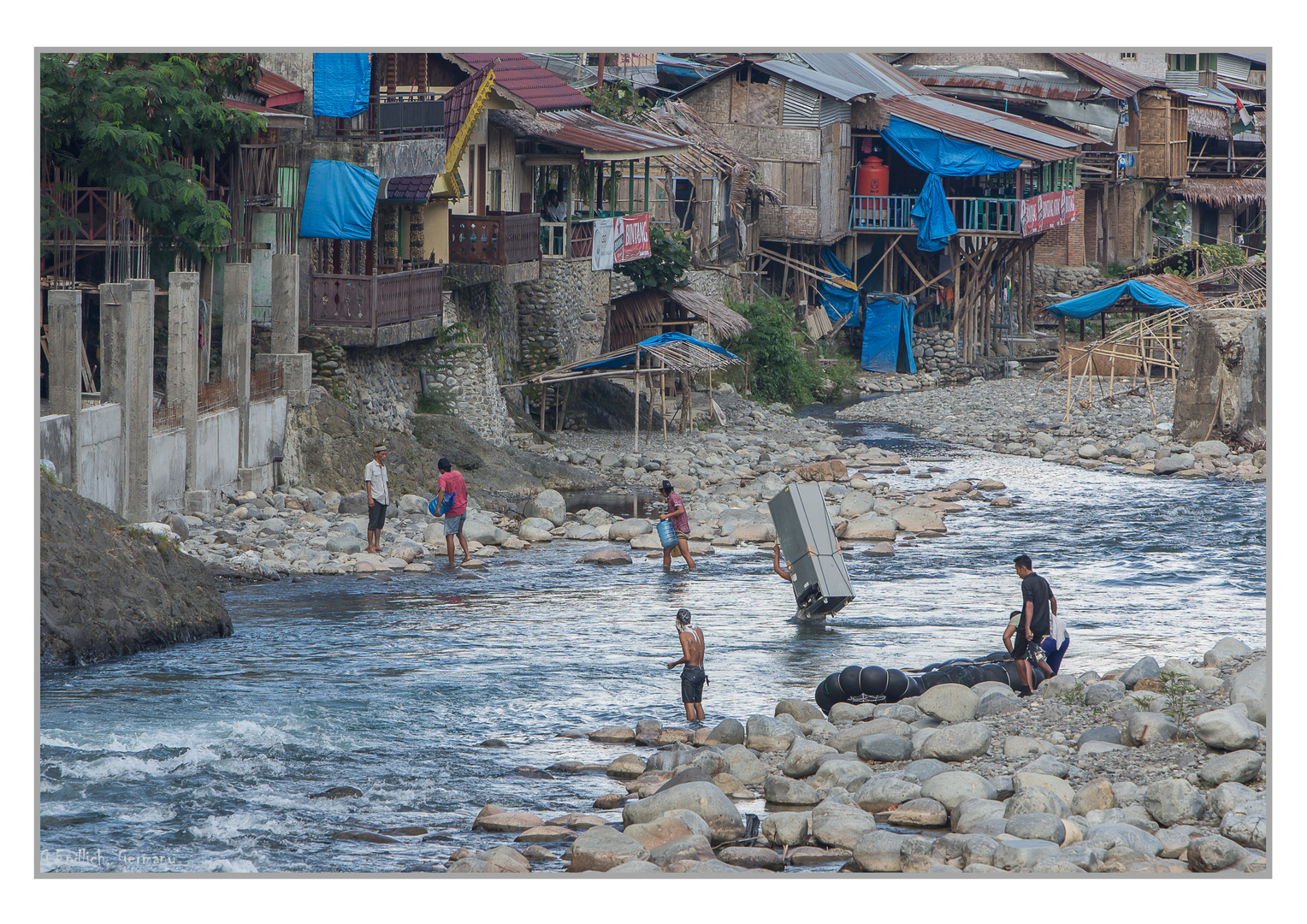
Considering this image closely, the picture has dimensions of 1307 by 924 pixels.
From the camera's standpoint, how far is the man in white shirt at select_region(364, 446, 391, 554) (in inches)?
832

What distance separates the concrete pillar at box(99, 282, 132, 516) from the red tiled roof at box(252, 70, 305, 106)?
750cm

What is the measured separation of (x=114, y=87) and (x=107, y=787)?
12.4 m

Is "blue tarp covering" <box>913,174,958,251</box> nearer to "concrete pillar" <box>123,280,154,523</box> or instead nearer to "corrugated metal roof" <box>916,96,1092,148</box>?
"corrugated metal roof" <box>916,96,1092,148</box>

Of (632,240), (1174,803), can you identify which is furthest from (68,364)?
(632,240)

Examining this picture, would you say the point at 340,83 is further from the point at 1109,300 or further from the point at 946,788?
the point at 1109,300

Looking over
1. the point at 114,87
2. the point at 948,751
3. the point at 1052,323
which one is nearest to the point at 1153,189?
the point at 1052,323

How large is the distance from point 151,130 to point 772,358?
21.2m

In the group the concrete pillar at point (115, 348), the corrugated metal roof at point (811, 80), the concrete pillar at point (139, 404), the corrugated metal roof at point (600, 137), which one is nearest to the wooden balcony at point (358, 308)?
the concrete pillar at point (139, 404)

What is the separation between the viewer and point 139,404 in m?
19.7

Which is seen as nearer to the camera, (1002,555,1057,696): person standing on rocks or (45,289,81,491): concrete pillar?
(1002,555,1057,696): person standing on rocks

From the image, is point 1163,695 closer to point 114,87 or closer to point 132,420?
point 132,420

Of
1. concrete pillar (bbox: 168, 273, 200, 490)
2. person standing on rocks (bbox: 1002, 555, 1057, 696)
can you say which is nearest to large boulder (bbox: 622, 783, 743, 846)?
person standing on rocks (bbox: 1002, 555, 1057, 696)

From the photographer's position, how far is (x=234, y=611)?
18.3 metres

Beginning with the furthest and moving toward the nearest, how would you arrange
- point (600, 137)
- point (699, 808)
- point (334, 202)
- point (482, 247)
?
point (600, 137) → point (482, 247) → point (334, 202) → point (699, 808)
